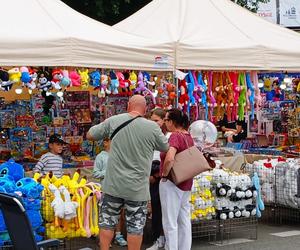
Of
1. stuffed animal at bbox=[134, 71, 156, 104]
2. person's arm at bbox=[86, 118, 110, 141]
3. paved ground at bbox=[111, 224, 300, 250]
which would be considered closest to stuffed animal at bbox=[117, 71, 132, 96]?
stuffed animal at bbox=[134, 71, 156, 104]

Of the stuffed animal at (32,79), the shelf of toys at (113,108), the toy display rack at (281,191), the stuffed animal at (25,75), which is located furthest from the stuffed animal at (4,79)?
the toy display rack at (281,191)

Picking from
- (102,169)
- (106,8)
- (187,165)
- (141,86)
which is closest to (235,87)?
(141,86)

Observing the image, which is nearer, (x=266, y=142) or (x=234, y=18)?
(x=234, y=18)

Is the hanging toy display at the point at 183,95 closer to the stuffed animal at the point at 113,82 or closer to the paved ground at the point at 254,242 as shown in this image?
the stuffed animal at the point at 113,82

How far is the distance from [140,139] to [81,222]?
1.15 metres

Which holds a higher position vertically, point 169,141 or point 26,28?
point 26,28

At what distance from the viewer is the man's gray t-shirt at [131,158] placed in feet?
19.4

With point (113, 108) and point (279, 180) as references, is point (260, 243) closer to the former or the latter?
point (279, 180)

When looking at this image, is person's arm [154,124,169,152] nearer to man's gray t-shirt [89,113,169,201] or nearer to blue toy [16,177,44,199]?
man's gray t-shirt [89,113,169,201]

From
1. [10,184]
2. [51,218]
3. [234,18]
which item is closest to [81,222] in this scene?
[51,218]

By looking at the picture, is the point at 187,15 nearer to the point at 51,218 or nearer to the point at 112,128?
the point at 112,128

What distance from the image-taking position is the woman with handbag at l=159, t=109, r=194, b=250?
21.3ft

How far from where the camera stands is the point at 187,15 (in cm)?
912

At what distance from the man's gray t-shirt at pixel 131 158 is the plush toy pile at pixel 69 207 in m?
0.53
